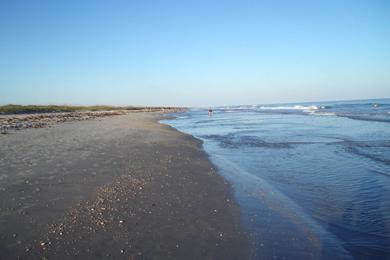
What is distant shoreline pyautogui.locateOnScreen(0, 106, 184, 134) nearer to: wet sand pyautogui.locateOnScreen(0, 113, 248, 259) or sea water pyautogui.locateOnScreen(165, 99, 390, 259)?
wet sand pyautogui.locateOnScreen(0, 113, 248, 259)

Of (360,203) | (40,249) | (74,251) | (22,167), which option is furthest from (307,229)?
(22,167)

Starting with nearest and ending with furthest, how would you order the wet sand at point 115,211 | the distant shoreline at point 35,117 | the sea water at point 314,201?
1. the wet sand at point 115,211
2. the sea water at point 314,201
3. the distant shoreline at point 35,117

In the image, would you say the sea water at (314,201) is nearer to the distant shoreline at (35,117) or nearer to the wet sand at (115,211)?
the wet sand at (115,211)

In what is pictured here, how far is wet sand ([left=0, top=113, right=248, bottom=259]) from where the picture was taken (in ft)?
18.1

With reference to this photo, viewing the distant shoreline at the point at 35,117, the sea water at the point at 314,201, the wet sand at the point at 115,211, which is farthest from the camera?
the distant shoreline at the point at 35,117

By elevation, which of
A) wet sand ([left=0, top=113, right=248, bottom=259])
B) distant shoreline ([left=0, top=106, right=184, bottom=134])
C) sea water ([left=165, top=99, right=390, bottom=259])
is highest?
distant shoreline ([left=0, top=106, right=184, bottom=134])

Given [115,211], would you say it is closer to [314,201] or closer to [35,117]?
[314,201]

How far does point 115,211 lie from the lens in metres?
7.30

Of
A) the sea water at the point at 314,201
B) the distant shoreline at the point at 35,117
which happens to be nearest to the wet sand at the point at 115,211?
the sea water at the point at 314,201

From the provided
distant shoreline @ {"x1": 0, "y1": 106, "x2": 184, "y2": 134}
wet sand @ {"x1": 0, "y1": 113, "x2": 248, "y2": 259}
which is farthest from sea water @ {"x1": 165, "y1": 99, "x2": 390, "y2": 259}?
distant shoreline @ {"x1": 0, "y1": 106, "x2": 184, "y2": 134}

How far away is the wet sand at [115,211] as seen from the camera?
5516mm

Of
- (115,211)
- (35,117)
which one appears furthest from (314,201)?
(35,117)

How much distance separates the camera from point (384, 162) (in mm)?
13148

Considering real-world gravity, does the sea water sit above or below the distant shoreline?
below
